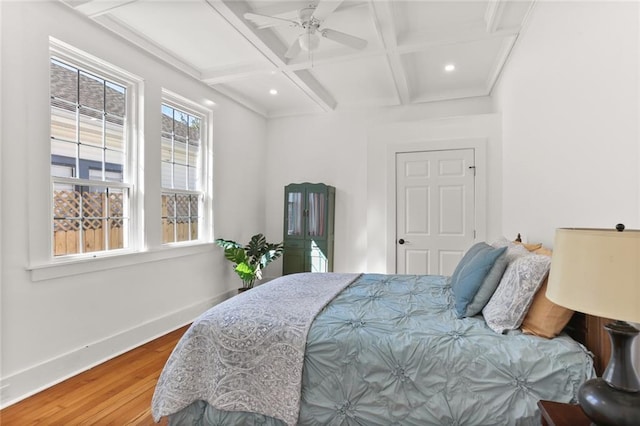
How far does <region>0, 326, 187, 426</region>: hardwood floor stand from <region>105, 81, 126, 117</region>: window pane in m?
2.20

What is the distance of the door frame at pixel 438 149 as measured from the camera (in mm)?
3955

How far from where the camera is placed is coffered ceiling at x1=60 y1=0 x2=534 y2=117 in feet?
8.43

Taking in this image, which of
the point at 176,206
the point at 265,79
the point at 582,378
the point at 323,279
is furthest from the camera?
the point at 265,79

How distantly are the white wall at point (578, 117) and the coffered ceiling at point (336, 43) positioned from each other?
1.56ft

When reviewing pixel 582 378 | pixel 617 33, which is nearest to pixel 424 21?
pixel 617 33


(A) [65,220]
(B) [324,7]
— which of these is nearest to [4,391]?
(A) [65,220]

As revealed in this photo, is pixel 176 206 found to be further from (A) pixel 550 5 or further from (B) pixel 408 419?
(A) pixel 550 5

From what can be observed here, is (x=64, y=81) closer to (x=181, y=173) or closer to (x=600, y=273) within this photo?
(x=181, y=173)

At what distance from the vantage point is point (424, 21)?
2.82 metres

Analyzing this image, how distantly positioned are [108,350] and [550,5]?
14.1ft

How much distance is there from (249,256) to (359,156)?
2.21 meters

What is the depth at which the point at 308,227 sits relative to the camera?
15.9 feet

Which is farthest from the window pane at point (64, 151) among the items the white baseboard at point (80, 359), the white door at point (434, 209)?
the white door at point (434, 209)

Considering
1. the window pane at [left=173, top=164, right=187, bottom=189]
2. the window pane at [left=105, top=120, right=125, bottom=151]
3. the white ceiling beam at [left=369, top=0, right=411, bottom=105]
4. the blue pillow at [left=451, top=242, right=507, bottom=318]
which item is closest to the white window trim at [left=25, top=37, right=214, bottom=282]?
the window pane at [left=105, top=120, right=125, bottom=151]
